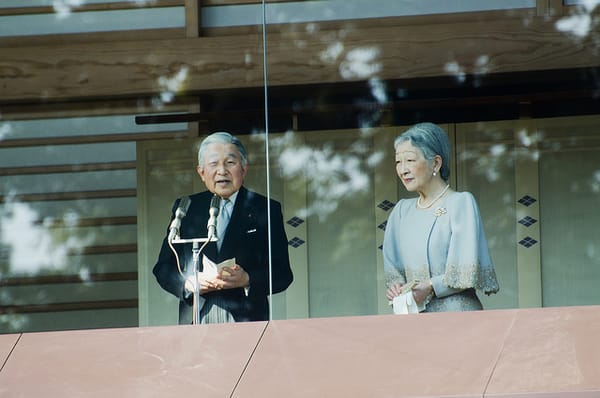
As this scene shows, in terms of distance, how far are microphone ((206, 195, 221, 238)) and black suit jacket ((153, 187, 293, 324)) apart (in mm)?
20

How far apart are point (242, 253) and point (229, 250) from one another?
7cm

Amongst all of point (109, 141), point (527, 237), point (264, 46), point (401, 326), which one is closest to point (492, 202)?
point (527, 237)

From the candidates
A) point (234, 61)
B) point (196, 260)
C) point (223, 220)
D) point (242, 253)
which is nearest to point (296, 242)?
point (242, 253)

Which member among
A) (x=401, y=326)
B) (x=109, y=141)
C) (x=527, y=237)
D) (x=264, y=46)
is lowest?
(x=401, y=326)

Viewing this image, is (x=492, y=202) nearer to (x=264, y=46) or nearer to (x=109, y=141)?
(x=264, y=46)

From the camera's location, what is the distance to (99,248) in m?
7.18

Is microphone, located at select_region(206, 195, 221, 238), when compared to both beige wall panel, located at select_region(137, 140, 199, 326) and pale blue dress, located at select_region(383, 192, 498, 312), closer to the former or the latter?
beige wall panel, located at select_region(137, 140, 199, 326)

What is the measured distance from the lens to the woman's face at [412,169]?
7.09 metres

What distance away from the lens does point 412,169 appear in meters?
7.11

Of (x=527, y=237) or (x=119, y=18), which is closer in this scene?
(x=527, y=237)

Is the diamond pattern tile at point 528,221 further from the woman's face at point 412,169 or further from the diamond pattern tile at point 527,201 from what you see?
the woman's face at point 412,169

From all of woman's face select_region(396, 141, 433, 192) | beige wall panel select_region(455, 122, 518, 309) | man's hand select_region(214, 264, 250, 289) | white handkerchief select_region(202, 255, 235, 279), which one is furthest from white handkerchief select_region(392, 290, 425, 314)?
white handkerchief select_region(202, 255, 235, 279)

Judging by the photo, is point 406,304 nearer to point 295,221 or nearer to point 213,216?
point 295,221

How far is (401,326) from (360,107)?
112 centimetres
